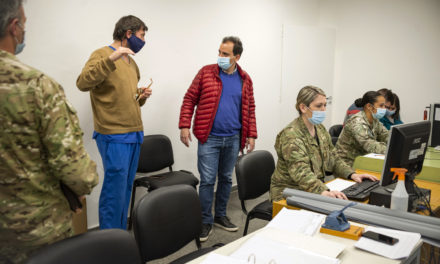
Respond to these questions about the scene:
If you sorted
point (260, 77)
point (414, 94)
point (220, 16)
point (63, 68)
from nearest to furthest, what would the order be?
1. point (63, 68)
2. point (220, 16)
3. point (260, 77)
4. point (414, 94)

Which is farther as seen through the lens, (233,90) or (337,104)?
(337,104)

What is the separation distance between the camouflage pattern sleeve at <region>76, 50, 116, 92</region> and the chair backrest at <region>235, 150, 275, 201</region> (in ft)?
3.34

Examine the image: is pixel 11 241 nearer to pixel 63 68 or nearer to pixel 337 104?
pixel 63 68

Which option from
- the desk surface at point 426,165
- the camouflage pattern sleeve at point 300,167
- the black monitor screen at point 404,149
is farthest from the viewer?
the desk surface at point 426,165

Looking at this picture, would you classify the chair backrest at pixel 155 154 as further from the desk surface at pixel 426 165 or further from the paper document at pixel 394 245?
the paper document at pixel 394 245

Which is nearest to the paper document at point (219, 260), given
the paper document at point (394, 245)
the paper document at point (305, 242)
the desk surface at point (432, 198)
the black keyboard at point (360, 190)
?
the paper document at point (305, 242)

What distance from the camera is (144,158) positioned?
3.02 m

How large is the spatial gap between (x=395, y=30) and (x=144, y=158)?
151 inches

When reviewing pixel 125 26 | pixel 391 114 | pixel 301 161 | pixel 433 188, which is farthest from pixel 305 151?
pixel 391 114

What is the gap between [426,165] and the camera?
2.27 meters

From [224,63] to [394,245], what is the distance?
1949 mm

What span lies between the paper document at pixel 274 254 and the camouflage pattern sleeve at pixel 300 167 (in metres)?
0.70

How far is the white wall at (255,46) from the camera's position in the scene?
2633mm

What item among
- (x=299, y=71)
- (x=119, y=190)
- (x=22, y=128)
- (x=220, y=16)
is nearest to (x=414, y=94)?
(x=299, y=71)
